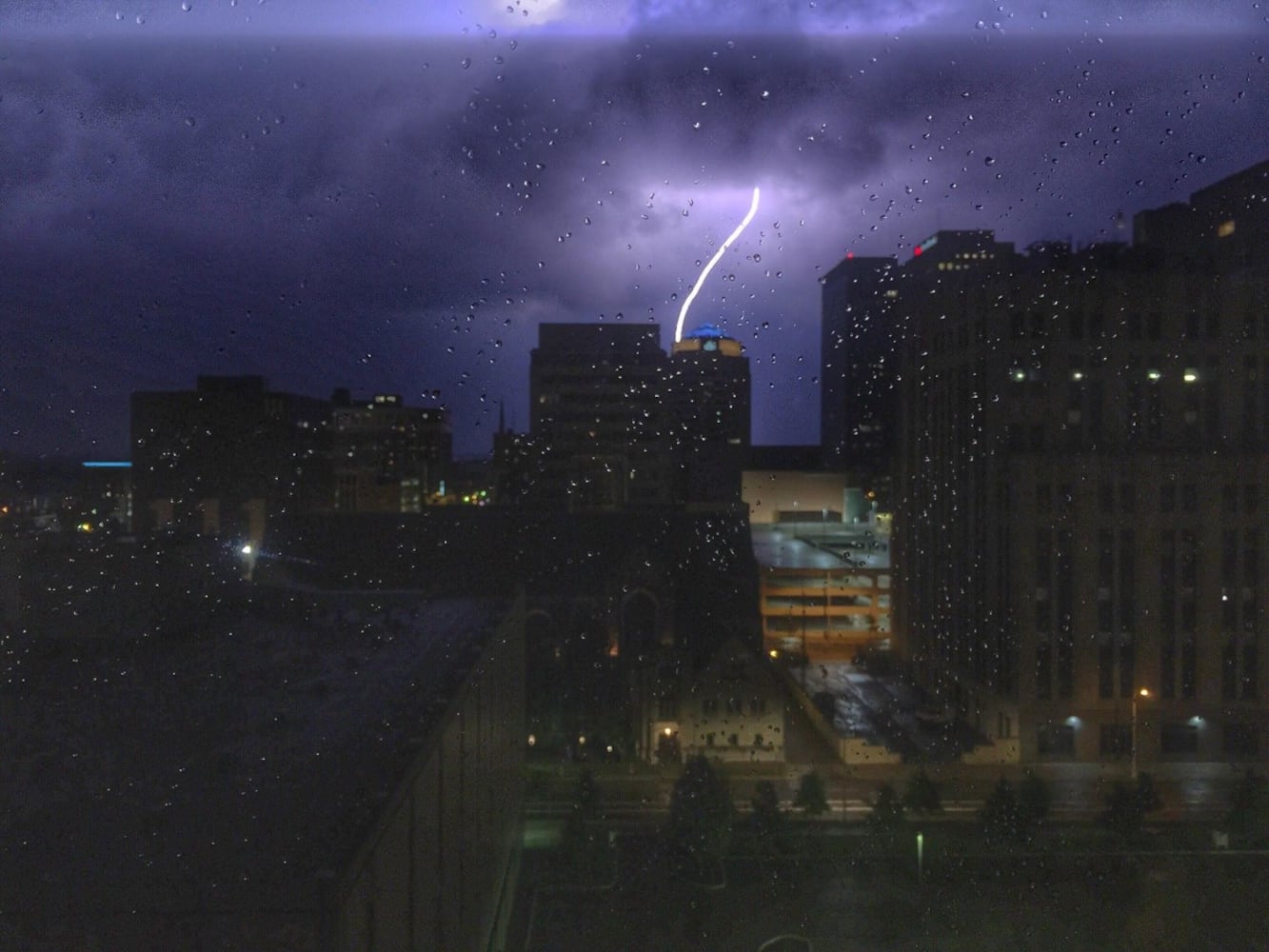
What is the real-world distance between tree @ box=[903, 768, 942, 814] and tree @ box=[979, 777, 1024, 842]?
Answer: 0.23 meters

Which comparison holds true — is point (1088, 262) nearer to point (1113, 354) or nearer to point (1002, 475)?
point (1113, 354)

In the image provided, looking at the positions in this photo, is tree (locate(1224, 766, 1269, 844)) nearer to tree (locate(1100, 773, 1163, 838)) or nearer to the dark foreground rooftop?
tree (locate(1100, 773, 1163, 838))

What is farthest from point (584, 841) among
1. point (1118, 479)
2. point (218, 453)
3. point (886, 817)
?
point (1118, 479)

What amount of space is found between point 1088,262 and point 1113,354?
820 millimetres

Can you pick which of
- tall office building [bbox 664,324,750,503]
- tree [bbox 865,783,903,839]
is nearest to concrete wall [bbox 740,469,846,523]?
tall office building [bbox 664,324,750,503]

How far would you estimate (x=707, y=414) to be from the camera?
5625 millimetres

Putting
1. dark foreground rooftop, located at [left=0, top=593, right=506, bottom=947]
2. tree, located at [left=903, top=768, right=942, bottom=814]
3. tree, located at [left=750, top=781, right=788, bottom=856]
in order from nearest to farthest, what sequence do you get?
dark foreground rooftop, located at [left=0, top=593, right=506, bottom=947] < tree, located at [left=750, top=781, right=788, bottom=856] < tree, located at [left=903, top=768, right=942, bottom=814]

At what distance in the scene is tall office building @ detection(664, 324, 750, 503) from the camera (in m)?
5.21

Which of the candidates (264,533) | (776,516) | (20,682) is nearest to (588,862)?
(20,682)

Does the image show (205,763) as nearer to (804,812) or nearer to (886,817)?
(804,812)

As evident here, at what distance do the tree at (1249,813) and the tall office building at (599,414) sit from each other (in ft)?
11.5

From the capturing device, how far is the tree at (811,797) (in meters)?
4.88

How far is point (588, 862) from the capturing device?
4309 mm

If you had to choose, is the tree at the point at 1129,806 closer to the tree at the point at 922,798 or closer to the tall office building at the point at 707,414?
the tree at the point at 922,798
